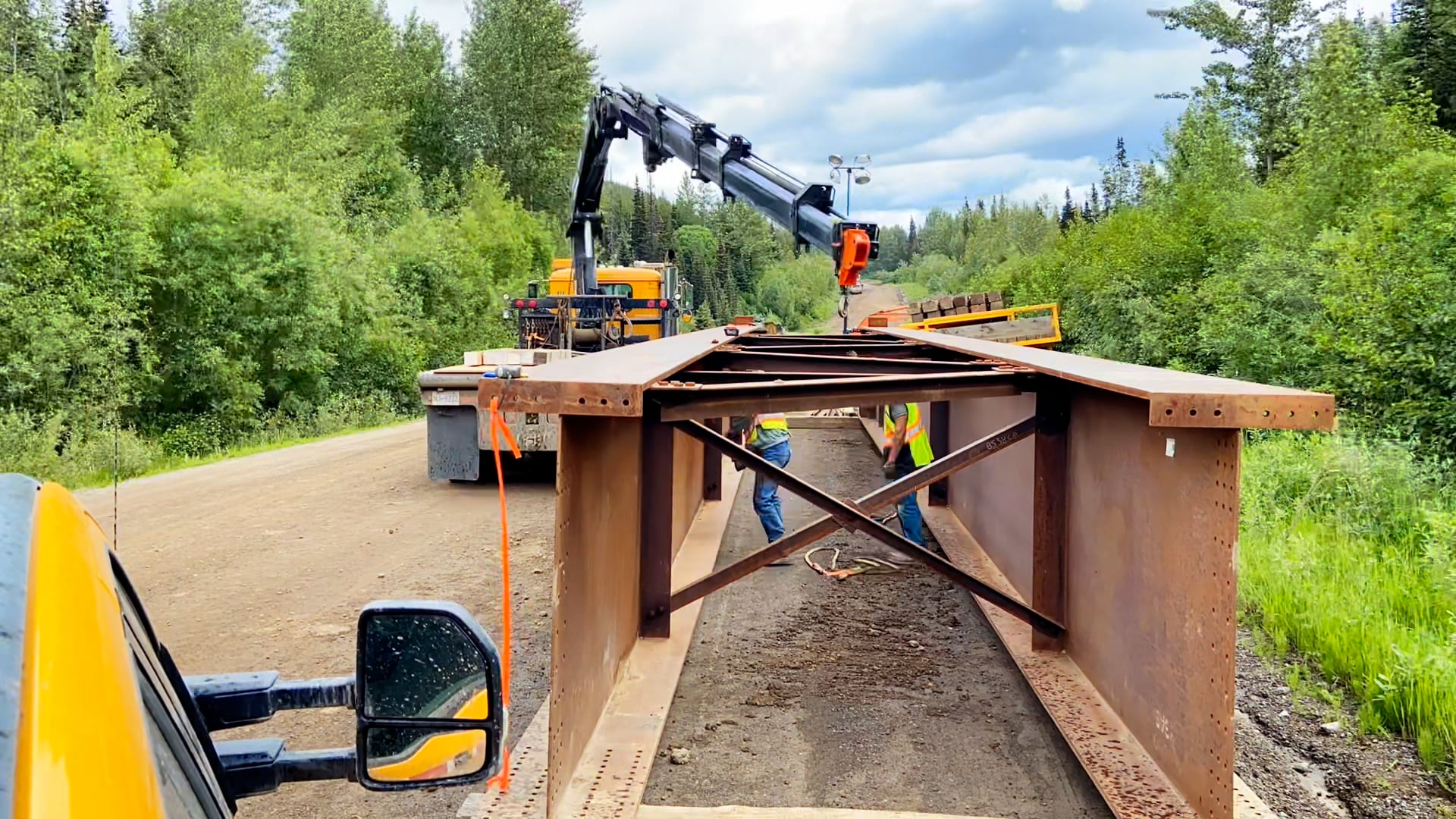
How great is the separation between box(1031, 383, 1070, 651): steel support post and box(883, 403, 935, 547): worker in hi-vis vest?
7.24 ft

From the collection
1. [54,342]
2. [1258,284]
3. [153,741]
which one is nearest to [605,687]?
[153,741]

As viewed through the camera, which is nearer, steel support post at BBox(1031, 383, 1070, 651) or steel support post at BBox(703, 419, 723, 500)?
steel support post at BBox(1031, 383, 1070, 651)

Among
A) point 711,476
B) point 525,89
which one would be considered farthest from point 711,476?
point 525,89

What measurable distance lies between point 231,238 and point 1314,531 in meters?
16.6

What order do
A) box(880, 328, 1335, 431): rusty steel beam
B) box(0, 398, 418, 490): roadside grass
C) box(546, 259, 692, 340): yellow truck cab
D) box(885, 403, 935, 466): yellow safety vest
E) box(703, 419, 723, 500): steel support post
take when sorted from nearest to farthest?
box(880, 328, 1335, 431): rusty steel beam < box(885, 403, 935, 466): yellow safety vest < box(703, 419, 723, 500): steel support post < box(0, 398, 418, 490): roadside grass < box(546, 259, 692, 340): yellow truck cab

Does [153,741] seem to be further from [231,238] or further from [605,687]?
[231,238]

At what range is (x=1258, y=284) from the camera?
14906mm

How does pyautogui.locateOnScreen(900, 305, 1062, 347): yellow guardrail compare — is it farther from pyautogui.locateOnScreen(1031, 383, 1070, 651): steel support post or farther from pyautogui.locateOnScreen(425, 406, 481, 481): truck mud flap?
pyautogui.locateOnScreen(1031, 383, 1070, 651): steel support post

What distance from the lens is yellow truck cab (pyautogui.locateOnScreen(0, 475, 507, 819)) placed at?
0.80 meters

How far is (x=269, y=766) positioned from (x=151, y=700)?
17.9 inches

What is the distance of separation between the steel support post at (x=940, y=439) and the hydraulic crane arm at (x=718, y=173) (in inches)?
55.3

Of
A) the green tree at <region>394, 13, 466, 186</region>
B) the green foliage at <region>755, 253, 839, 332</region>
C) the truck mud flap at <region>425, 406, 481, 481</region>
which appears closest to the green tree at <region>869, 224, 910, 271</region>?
the green foliage at <region>755, 253, 839, 332</region>

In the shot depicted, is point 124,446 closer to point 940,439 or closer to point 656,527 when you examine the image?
point 940,439

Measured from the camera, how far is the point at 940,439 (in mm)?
8594
